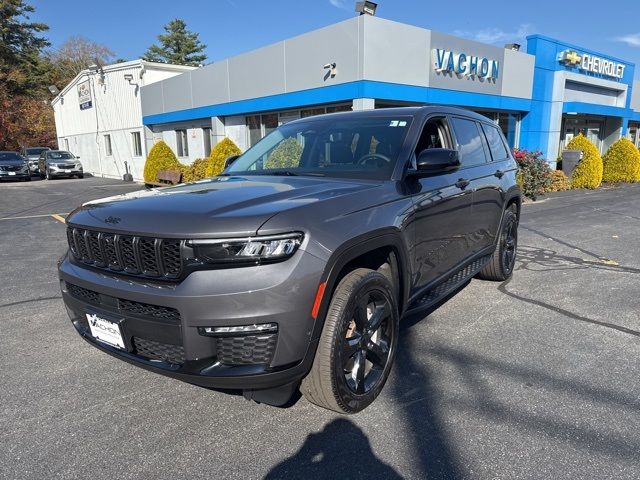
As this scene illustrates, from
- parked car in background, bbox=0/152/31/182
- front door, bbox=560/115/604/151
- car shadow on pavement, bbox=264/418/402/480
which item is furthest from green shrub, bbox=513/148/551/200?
parked car in background, bbox=0/152/31/182

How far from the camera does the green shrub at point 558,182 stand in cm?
1530

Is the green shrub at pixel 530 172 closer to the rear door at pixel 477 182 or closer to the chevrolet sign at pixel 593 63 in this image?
the chevrolet sign at pixel 593 63

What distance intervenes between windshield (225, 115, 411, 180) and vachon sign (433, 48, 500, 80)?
9927 mm

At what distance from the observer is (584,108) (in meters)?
18.2

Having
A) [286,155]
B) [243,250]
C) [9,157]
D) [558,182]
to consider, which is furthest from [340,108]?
[9,157]

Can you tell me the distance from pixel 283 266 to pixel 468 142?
115 inches

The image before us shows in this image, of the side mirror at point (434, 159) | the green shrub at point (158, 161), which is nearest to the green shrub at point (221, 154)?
the green shrub at point (158, 161)

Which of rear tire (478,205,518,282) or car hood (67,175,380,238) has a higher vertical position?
car hood (67,175,380,238)

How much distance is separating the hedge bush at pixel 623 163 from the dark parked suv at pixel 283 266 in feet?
59.1

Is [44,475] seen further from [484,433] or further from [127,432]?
[484,433]

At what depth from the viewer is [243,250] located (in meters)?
2.22

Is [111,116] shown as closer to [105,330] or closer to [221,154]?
[221,154]

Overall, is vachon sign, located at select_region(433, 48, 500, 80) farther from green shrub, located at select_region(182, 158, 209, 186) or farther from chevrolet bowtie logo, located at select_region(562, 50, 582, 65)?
green shrub, located at select_region(182, 158, 209, 186)

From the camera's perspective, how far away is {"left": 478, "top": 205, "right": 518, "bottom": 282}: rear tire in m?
5.26
